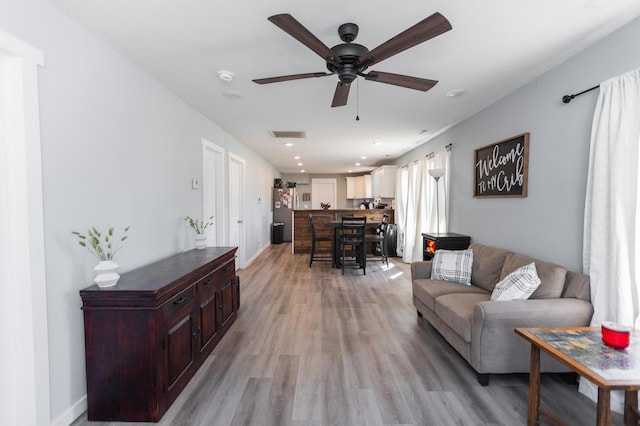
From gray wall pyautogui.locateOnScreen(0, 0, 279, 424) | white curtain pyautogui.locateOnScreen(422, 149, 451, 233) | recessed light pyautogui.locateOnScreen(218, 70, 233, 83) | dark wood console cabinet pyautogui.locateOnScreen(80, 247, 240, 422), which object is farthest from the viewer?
white curtain pyautogui.locateOnScreen(422, 149, 451, 233)

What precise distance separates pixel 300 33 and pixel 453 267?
2889mm

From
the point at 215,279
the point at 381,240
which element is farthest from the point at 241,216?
the point at 215,279

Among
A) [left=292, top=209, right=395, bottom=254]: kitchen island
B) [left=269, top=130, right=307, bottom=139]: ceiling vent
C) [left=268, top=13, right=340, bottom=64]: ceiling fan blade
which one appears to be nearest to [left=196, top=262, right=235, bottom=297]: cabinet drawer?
[left=268, top=13, right=340, bottom=64]: ceiling fan blade

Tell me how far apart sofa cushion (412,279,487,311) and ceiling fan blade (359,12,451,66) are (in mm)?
2278

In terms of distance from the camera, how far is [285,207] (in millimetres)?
10320

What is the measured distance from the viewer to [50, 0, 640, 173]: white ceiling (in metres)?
1.77

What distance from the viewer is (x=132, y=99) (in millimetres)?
2436

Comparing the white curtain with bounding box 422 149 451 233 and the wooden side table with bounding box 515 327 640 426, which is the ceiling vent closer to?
the white curtain with bounding box 422 149 451 233

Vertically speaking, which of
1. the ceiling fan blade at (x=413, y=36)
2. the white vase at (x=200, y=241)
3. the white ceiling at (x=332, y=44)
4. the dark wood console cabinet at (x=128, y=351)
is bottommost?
the dark wood console cabinet at (x=128, y=351)

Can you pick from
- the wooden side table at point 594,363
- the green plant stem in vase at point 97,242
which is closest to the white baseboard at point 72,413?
the green plant stem in vase at point 97,242

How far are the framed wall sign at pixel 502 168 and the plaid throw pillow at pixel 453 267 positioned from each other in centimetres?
82

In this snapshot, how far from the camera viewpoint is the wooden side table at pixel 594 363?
128 centimetres

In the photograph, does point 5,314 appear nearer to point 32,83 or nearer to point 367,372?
point 32,83

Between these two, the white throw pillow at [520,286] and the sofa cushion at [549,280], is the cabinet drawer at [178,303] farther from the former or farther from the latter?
the sofa cushion at [549,280]
